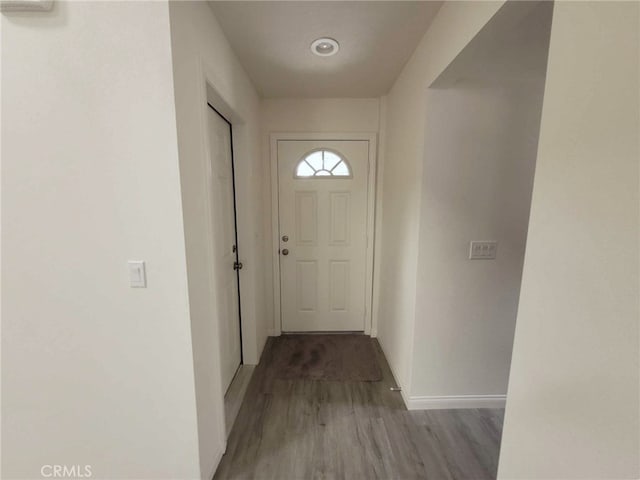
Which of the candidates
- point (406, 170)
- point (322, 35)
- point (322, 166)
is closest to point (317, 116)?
point (322, 166)

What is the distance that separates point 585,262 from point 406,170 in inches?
52.1

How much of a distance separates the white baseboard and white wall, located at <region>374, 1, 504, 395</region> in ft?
0.33

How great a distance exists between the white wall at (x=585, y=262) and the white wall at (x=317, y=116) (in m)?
1.85

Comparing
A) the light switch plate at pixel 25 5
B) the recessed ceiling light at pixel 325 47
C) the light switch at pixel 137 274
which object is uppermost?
the recessed ceiling light at pixel 325 47

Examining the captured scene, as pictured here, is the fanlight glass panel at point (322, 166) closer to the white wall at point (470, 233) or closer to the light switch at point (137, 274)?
the white wall at point (470, 233)

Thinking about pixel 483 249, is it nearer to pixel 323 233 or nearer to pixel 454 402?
pixel 454 402

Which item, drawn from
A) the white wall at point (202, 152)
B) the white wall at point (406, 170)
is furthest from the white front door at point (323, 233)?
the white wall at point (202, 152)

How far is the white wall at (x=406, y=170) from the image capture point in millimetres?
1214

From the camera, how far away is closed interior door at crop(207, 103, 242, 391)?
5.38 feet

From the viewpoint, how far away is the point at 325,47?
1.63 m

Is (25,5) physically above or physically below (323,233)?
above

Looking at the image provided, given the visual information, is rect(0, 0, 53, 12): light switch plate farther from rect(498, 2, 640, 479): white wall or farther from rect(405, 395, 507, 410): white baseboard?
rect(405, 395, 507, 410): white baseboard

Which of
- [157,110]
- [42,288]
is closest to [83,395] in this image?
[42,288]

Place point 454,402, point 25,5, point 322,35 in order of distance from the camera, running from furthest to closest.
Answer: point 454,402 < point 322,35 < point 25,5
